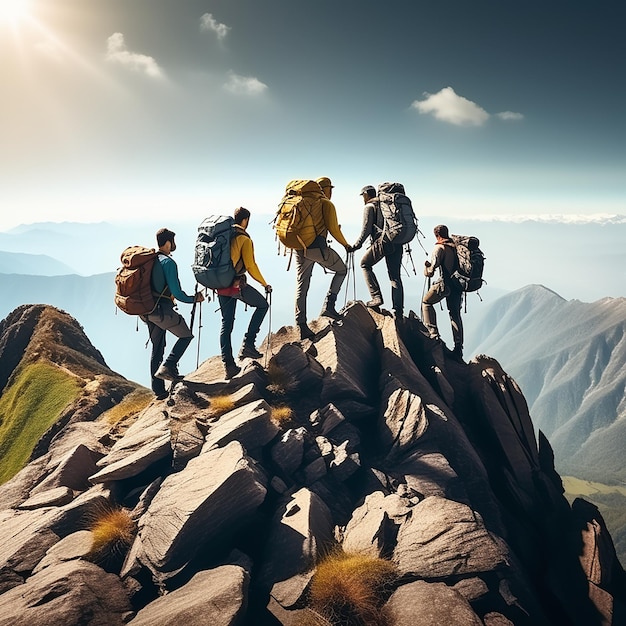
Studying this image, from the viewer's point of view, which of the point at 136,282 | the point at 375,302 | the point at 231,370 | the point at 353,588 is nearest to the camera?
the point at 353,588

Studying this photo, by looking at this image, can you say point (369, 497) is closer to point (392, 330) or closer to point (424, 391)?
point (424, 391)

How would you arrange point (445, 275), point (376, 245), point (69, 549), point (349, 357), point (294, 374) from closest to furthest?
point (69, 549) < point (294, 374) < point (349, 357) < point (376, 245) < point (445, 275)

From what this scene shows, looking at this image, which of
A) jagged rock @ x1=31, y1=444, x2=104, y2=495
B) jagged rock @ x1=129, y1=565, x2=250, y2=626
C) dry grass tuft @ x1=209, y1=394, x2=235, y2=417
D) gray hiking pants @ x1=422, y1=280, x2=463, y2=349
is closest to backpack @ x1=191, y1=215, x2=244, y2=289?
dry grass tuft @ x1=209, y1=394, x2=235, y2=417

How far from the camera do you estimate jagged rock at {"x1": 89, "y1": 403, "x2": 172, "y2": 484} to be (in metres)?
12.1

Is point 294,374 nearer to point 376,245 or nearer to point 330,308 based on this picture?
point 330,308

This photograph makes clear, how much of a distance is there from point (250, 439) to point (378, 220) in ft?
37.5

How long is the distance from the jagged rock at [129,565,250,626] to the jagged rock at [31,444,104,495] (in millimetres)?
6880

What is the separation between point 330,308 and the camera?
1914cm

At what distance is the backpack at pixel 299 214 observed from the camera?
15289mm

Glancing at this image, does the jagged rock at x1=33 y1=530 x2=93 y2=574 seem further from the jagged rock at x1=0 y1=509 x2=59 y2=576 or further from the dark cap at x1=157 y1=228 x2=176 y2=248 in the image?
the dark cap at x1=157 y1=228 x2=176 y2=248

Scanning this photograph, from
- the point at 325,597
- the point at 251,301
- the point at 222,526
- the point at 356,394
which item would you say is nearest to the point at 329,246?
the point at 251,301

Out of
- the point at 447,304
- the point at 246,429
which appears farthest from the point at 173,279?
the point at 447,304

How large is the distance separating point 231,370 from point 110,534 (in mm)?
7450

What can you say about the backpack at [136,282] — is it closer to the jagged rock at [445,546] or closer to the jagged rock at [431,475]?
the jagged rock at [431,475]
